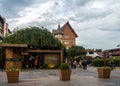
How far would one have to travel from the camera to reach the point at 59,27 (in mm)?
131250

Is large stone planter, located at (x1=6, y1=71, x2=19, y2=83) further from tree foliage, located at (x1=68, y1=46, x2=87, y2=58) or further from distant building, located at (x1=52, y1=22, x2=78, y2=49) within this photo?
distant building, located at (x1=52, y1=22, x2=78, y2=49)

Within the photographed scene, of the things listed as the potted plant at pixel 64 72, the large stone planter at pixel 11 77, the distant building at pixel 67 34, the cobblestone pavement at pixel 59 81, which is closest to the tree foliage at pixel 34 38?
the cobblestone pavement at pixel 59 81

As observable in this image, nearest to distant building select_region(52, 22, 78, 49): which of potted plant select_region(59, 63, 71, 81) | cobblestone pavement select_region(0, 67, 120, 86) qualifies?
cobblestone pavement select_region(0, 67, 120, 86)

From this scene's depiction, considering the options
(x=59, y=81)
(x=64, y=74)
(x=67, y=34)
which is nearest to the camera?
(x=59, y=81)

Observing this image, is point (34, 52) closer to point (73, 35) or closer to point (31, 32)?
point (31, 32)

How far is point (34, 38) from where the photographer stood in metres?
48.6

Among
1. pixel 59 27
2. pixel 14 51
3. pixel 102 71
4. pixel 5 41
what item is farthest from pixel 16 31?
pixel 59 27

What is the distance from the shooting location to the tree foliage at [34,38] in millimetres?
48331

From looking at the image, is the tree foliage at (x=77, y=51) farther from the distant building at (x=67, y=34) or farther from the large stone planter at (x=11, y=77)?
the large stone planter at (x=11, y=77)

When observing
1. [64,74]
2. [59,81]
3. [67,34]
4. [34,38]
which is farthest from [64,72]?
[67,34]

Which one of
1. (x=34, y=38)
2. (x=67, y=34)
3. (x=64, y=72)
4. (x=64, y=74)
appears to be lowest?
(x=64, y=74)

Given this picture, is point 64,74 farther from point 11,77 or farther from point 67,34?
point 67,34

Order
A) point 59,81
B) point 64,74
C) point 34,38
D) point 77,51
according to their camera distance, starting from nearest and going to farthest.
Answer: point 59,81 < point 64,74 < point 34,38 < point 77,51

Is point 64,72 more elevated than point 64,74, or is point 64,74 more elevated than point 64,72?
point 64,72
